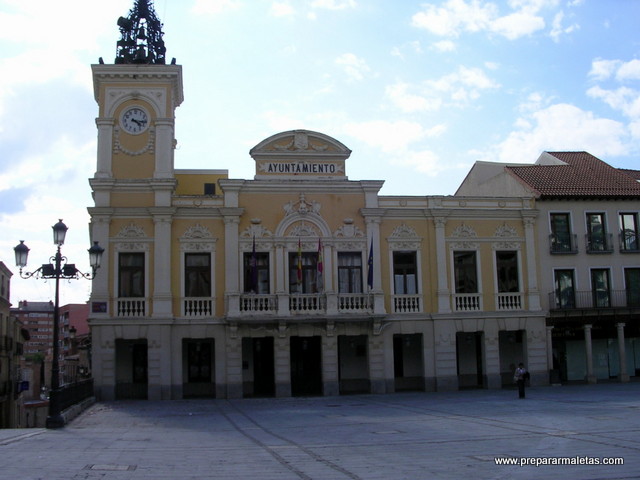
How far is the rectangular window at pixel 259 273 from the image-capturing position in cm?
3291

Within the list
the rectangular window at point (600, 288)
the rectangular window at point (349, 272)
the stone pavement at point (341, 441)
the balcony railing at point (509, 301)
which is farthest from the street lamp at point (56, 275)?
the rectangular window at point (600, 288)

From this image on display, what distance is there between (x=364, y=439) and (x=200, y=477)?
19.7 feet

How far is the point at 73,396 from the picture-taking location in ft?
79.8

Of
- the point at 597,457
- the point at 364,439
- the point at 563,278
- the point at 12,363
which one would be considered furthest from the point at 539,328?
the point at 12,363

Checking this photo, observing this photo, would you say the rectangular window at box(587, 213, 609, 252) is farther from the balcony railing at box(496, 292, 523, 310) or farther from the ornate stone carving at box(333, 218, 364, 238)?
the ornate stone carving at box(333, 218, 364, 238)

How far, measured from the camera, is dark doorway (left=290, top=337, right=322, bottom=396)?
34.3 metres

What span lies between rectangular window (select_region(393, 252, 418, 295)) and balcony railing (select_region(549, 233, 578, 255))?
7138 millimetres

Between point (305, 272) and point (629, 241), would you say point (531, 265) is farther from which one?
point (305, 272)

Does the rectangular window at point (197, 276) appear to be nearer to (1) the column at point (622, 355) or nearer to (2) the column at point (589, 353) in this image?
(2) the column at point (589, 353)

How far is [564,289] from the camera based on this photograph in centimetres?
3581

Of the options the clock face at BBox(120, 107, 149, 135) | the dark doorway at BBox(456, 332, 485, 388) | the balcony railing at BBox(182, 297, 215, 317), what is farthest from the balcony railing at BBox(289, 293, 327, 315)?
the clock face at BBox(120, 107, 149, 135)

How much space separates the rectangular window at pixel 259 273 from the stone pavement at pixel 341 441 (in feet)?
21.1

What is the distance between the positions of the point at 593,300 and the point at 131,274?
2228 cm

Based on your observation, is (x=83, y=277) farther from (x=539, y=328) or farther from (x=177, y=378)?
(x=539, y=328)
